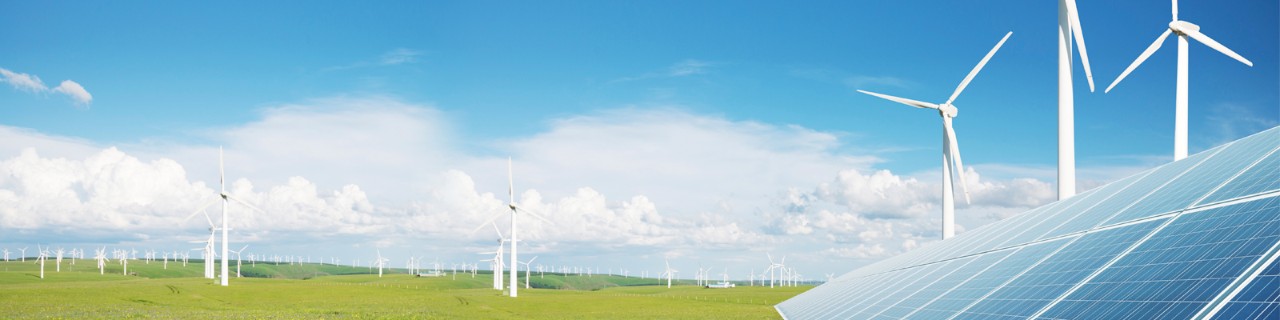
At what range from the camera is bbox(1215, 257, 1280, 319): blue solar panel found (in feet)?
45.3

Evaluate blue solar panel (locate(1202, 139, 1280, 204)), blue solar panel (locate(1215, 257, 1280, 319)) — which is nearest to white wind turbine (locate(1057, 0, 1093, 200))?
blue solar panel (locate(1202, 139, 1280, 204))

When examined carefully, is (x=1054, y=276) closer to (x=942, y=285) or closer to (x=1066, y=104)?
(x=942, y=285)

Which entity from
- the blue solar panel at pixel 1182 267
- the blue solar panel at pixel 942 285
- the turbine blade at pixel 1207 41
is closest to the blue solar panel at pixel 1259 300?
the blue solar panel at pixel 1182 267

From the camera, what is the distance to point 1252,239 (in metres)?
17.8

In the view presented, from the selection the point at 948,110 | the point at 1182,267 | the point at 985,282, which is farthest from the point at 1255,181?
the point at 948,110

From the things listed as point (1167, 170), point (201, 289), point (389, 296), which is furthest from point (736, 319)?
point (201, 289)

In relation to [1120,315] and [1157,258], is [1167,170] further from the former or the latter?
[1120,315]

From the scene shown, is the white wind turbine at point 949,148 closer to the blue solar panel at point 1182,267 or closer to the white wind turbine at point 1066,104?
the white wind turbine at point 1066,104

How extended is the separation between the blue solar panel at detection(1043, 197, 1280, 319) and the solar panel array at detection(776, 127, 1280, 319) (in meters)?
0.04

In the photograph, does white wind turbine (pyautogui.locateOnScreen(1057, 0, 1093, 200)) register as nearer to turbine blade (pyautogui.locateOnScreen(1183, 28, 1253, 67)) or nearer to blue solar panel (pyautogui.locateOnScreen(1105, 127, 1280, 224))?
turbine blade (pyautogui.locateOnScreen(1183, 28, 1253, 67))

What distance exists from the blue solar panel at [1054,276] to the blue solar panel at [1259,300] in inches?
242

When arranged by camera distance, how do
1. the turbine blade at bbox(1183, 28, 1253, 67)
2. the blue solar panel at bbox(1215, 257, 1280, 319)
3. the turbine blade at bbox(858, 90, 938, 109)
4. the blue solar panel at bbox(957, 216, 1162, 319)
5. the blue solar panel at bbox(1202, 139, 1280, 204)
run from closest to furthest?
the blue solar panel at bbox(1215, 257, 1280, 319) < the blue solar panel at bbox(957, 216, 1162, 319) < the blue solar panel at bbox(1202, 139, 1280, 204) < the turbine blade at bbox(1183, 28, 1253, 67) < the turbine blade at bbox(858, 90, 938, 109)

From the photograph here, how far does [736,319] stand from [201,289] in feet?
Result: 320

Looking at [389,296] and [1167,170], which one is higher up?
[1167,170]
